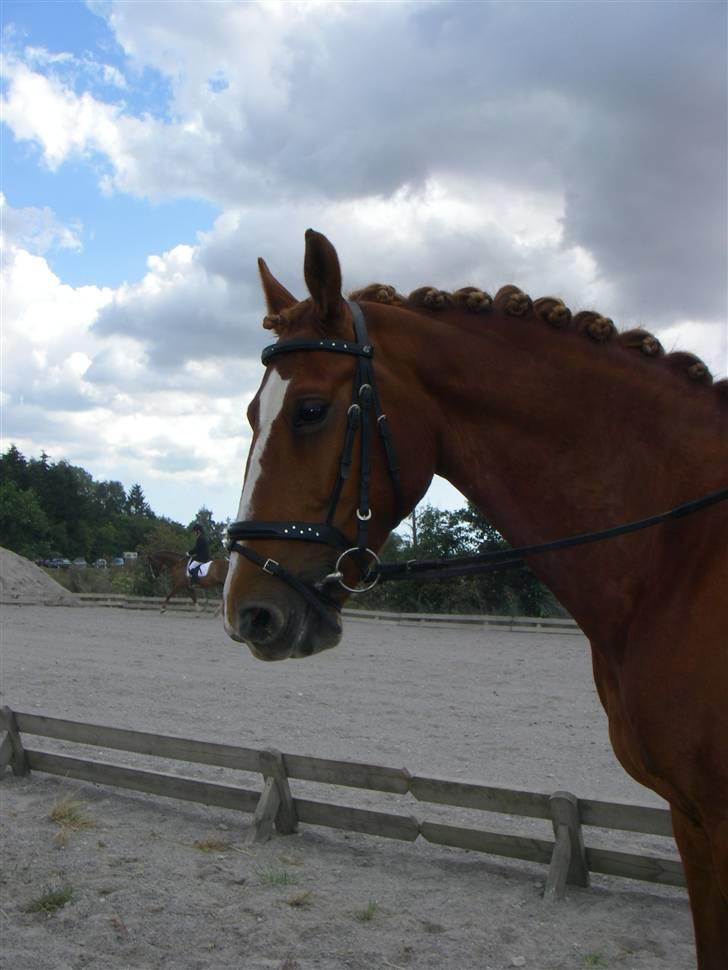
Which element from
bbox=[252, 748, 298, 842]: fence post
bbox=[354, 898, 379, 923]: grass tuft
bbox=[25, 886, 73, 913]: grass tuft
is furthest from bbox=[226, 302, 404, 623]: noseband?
bbox=[252, 748, 298, 842]: fence post

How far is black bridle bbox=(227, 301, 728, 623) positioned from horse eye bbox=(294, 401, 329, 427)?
96 millimetres

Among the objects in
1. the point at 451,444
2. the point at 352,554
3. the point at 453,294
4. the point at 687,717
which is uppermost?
the point at 453,294

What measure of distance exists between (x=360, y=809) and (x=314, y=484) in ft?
13.5

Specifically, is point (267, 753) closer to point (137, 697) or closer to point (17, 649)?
point (137, 697)

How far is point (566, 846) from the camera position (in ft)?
16.8

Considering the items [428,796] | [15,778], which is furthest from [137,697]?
[428,796]

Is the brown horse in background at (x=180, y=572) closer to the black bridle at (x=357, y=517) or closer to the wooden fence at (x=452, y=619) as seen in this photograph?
the wooden fence at (x=452, y=619)

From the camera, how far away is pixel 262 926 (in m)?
4.76

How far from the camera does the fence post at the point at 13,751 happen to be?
7.74 meters

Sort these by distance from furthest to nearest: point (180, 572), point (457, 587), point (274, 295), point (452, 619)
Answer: point (180, 572) < point (457, 587) < point (452, 619) < point (274, 295)

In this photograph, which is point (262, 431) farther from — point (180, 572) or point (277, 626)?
point (180, 572)

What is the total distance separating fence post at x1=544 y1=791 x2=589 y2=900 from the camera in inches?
200

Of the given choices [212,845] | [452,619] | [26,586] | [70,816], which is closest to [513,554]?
[212,845]

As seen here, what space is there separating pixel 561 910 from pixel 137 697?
8.43 m
